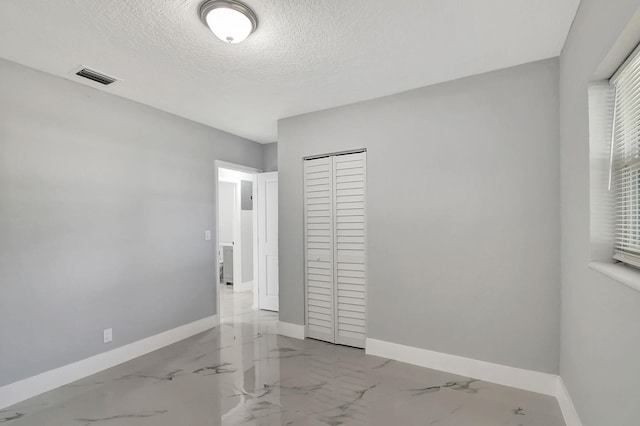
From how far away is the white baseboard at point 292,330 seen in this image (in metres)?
3.58

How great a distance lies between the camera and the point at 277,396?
238 centimetres

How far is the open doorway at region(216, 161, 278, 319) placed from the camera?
4627 mm

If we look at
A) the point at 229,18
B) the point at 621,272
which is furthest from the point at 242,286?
the point at 621,272

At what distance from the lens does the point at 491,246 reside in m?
2.57

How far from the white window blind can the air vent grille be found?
11.2 feet

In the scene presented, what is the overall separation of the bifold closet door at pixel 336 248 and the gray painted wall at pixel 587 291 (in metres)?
1.67

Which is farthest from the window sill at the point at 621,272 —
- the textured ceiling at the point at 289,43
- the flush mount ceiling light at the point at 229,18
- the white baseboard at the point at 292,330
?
the white baseboard at the point at 292,330

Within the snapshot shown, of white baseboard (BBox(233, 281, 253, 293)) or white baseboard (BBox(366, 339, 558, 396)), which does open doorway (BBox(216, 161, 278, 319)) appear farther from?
white baseboard (BBox(366, 339, 558, 396))

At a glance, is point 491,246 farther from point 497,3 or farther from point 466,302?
point 497,3

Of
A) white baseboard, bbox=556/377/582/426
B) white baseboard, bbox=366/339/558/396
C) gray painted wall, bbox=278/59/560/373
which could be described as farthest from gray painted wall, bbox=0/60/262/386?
white baseboard, bbox=556/377/582/426

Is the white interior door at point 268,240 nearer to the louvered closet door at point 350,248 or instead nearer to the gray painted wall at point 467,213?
the louvered closet door at point 350,248

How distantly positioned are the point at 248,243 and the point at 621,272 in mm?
5386

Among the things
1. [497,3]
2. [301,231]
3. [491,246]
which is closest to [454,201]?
[491,246]

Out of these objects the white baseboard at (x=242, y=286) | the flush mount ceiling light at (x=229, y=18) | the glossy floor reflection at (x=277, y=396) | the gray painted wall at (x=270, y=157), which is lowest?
the white baseboard at (x=242, y=286)
